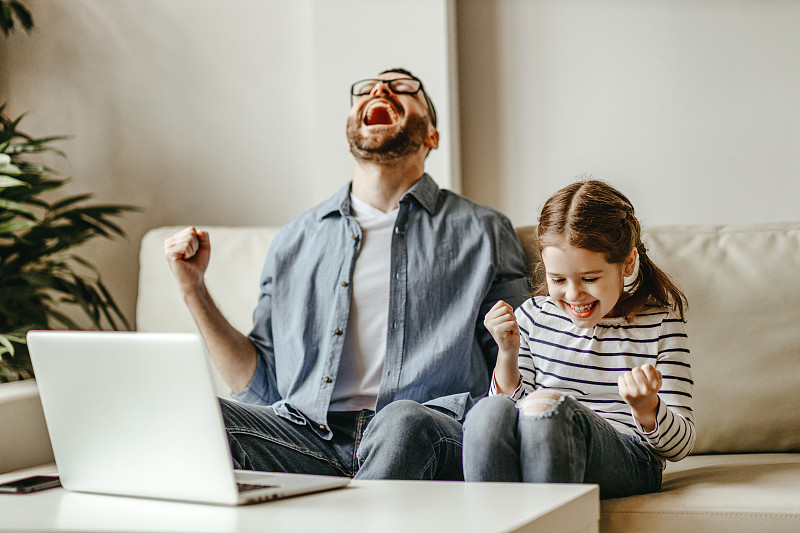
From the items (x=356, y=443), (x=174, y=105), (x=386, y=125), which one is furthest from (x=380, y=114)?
(x=174, y=105)

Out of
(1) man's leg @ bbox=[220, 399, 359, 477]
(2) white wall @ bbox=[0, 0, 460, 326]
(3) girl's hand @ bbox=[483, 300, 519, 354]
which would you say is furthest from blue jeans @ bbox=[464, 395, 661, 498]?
(2) white wall @ bbox=[0, 0, 460, 326]

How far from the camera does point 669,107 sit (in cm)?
229

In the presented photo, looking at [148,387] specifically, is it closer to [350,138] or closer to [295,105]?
[350,138]

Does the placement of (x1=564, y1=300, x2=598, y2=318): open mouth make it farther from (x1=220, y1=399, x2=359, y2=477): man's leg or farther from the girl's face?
(x1=220, y1=399, x2=359, y2=477): man's leg

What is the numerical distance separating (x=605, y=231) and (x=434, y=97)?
1.08m

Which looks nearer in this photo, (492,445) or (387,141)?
(492,445)

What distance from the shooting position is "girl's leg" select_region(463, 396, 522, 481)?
1.21 metres

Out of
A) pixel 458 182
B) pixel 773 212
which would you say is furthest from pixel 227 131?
pixel 773 212

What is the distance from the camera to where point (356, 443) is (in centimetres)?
174

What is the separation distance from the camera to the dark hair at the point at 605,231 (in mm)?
1396

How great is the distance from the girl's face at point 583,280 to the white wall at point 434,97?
970 millimetres

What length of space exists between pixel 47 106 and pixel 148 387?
1863 mm

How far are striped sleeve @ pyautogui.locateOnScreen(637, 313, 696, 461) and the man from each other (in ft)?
1.35

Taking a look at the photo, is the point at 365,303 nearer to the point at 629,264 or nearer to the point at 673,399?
the point at 629,264
